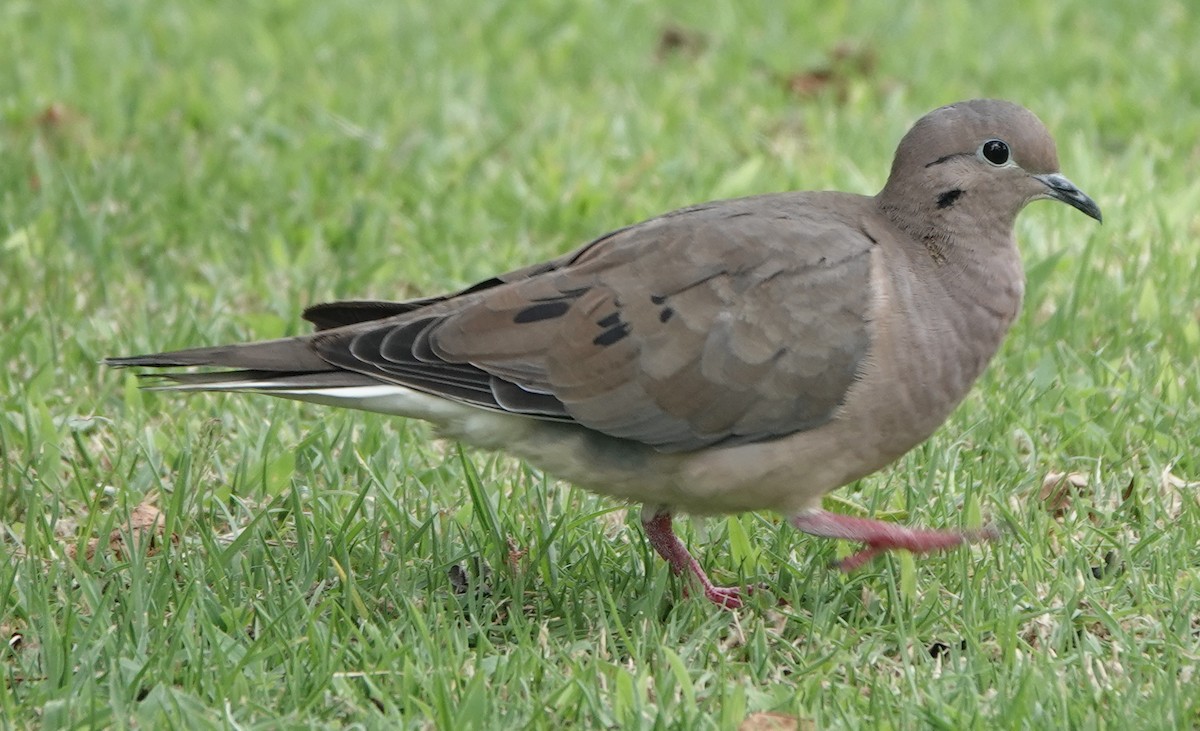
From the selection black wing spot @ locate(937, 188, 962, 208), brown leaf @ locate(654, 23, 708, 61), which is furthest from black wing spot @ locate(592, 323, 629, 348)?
brown leaf @ locate(654, 23, 708, 61)

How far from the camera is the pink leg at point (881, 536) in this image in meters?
4.15

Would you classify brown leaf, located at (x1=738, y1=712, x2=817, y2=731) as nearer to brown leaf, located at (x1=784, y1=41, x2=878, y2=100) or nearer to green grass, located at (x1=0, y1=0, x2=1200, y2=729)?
green grass, located at (x1=0, y1=0, x2=1200, y2=729)

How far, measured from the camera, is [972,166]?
4516 mm

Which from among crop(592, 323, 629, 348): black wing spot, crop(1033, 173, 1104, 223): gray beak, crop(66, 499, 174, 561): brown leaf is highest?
crop(1033, 173, 1104, 223): gray beak

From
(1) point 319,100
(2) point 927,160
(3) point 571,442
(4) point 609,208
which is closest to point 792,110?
(4) point 609,208

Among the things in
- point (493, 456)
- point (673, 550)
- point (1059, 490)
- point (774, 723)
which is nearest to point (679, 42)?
point (493, 456)

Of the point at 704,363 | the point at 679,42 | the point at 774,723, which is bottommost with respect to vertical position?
the point at 774,723

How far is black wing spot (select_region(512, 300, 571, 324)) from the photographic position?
433cm

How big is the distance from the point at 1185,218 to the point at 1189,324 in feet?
3.73

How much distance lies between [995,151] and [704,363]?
3.38 feet

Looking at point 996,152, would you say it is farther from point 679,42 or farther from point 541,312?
point 679,42

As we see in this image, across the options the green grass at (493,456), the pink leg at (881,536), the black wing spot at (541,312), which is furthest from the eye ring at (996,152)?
the black wing spot at (541,312)

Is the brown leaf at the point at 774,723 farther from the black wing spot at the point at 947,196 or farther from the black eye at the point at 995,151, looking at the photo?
the black eye at the point at 995,151

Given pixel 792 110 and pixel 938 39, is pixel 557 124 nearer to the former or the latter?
pixel 792 110
